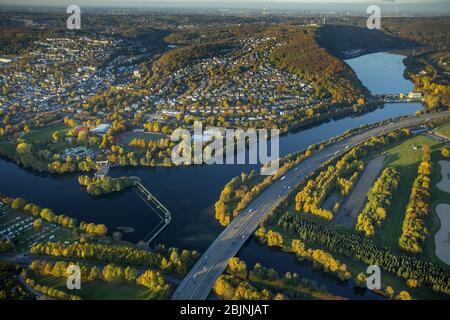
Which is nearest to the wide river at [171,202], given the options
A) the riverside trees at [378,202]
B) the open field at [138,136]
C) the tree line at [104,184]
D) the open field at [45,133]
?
the tree line at [104,184]

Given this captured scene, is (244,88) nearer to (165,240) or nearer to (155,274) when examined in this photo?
(165,240)

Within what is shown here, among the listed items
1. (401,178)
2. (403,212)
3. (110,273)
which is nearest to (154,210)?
(110,273)

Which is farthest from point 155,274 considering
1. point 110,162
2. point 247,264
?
point 110,162

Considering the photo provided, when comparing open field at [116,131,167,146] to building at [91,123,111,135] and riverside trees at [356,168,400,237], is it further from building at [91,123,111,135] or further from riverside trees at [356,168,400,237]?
riverside trees at [356,168,400,237]

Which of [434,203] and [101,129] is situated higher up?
[101,129]

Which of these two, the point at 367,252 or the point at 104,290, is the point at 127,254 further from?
the point at 367,252

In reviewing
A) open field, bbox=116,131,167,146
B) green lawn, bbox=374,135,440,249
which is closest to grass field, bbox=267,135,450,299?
green lawn, bbox=374,135,440,249

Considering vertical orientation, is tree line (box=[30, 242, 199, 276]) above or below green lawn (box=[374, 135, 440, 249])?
below
